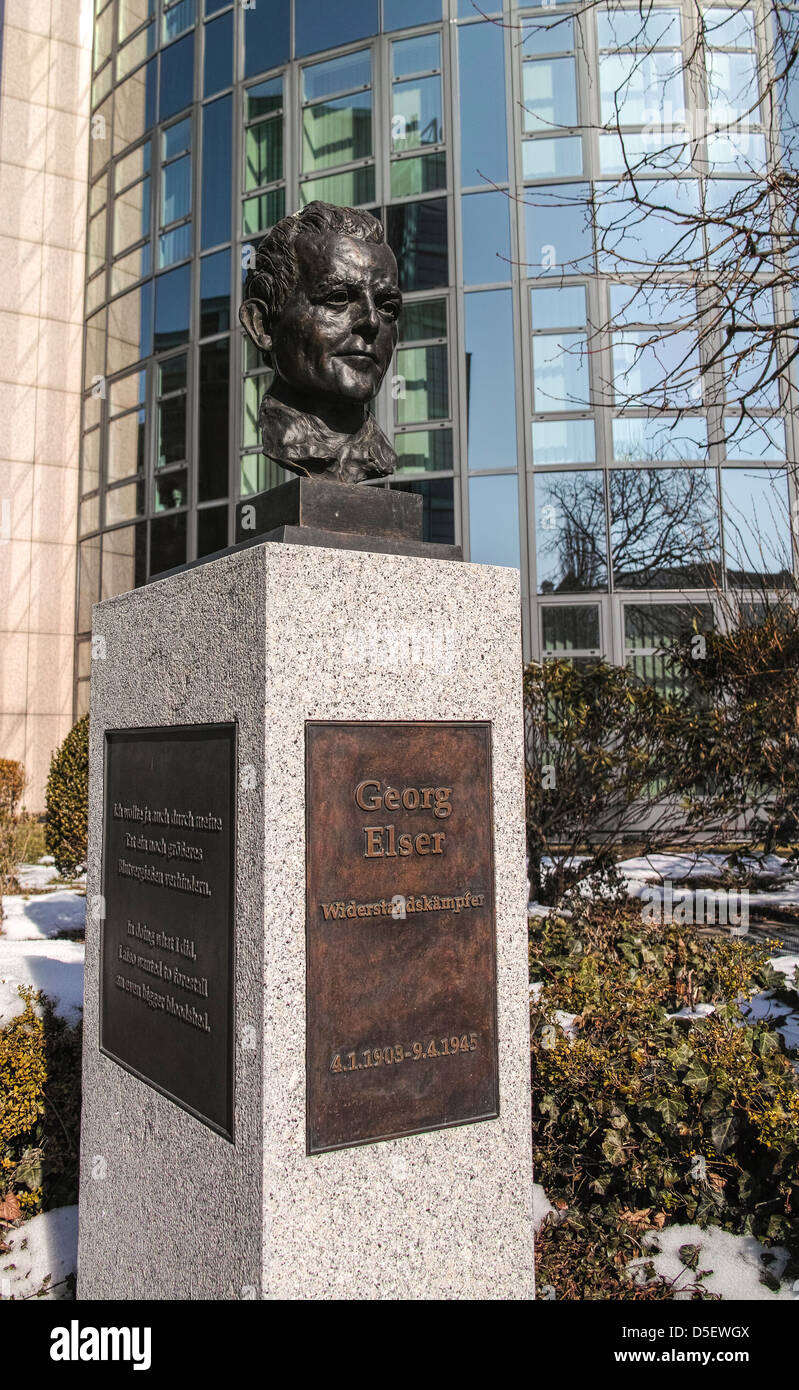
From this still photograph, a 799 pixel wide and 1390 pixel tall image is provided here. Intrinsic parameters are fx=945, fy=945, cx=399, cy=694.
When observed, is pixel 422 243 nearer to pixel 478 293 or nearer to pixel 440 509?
pixel 478 293

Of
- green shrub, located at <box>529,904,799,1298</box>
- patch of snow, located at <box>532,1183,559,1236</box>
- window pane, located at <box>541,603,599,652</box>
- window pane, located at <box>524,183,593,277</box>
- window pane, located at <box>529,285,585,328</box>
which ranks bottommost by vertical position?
patch of snow, located at <box>532,1183,559,1236</box>

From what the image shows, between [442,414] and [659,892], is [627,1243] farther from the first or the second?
[442,414]

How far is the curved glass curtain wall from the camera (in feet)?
36.8

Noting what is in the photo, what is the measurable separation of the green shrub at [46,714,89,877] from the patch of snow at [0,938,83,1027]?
6.54 ft

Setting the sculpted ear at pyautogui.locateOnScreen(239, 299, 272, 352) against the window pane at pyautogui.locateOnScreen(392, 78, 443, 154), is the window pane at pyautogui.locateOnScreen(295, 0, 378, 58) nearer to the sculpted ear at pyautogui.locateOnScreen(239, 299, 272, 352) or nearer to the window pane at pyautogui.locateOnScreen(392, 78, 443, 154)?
the window pane at pyautogui.locateOnScreen(392, 78, 443, 154)

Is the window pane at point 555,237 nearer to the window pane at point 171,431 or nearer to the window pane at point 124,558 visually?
the window pane at point 171,431

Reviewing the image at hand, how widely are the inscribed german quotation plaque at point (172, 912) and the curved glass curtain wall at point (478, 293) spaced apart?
8144 millimetres

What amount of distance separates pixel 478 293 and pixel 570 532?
3.22 meters

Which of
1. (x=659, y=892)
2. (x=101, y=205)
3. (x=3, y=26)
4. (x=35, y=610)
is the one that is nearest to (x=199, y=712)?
(x=659, y=892)

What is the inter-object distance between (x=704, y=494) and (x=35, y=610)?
10.6 metres

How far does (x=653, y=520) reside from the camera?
1120cm

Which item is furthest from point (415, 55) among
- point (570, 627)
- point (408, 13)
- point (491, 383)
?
point (570, 627)

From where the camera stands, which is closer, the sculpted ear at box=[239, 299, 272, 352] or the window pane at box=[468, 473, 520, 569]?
the sculpted ear at box=[239, 299, 272, 352]

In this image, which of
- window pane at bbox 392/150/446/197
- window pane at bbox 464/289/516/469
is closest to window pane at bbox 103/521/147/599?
window pane at bbox 464/289/516/469
